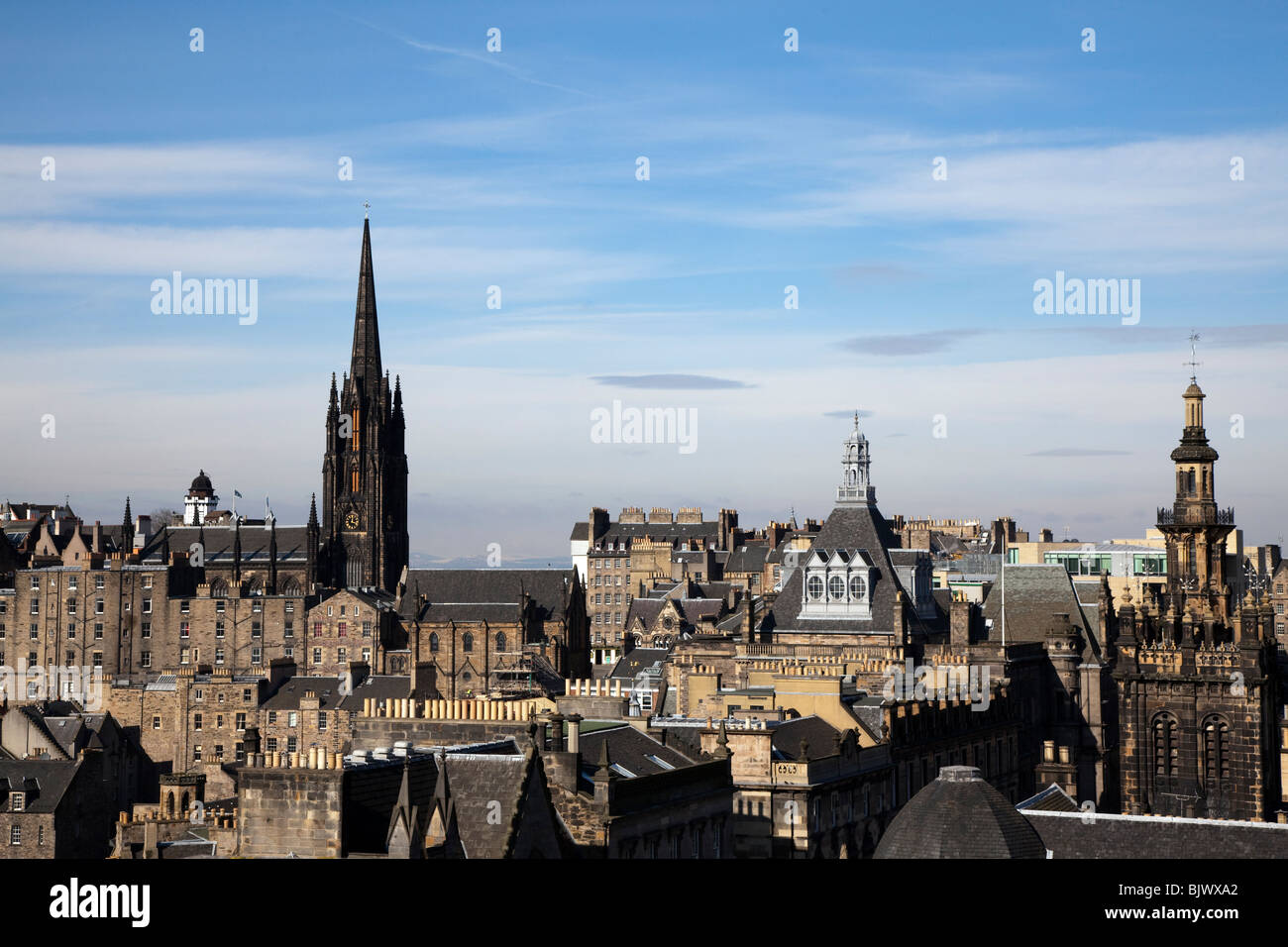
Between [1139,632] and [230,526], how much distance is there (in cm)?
11975

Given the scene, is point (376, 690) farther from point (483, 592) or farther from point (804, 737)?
point (804, 737)

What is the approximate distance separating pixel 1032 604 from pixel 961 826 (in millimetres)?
56941

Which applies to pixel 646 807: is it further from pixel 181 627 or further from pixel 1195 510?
pixel 181 627

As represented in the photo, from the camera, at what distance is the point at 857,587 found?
88.8 metres

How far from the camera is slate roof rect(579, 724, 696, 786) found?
50.3 meters

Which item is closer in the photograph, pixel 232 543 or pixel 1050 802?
pixel 1050 802

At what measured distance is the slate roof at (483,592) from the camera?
498ft

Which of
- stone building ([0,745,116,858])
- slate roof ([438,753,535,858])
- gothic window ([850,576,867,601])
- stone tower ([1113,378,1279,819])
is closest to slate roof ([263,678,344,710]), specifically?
stone building ([0,745,116,858])

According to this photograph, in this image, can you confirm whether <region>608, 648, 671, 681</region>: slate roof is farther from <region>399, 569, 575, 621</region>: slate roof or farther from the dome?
the dome

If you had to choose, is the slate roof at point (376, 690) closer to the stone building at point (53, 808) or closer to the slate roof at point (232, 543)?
the stone building at point (53, 808)

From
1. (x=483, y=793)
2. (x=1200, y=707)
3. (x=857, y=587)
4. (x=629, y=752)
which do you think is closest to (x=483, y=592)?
(x=857, y=587)

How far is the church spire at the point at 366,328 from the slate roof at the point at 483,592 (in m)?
32.5

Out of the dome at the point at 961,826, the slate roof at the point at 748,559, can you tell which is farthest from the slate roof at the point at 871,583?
the slate roof at the point at 748,559
